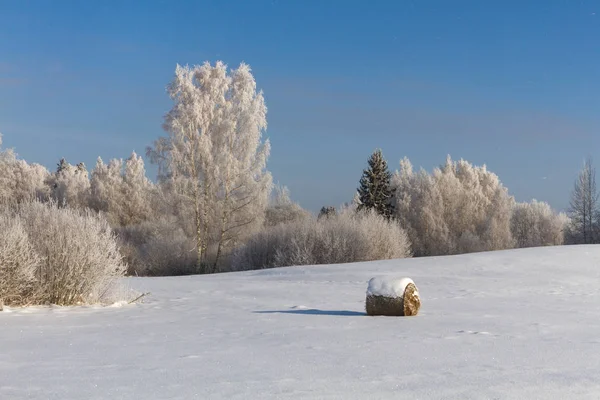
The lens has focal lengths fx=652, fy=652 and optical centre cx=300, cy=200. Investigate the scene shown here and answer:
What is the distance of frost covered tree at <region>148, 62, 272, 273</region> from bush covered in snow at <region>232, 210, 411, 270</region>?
1601 mm

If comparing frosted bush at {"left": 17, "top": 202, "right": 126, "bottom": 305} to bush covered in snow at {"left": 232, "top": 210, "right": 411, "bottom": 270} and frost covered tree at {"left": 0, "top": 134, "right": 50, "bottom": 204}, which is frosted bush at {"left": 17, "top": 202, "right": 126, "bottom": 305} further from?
frost covered tree at {"left": 0, "top": 134, "right": 50, "bottom": 204}

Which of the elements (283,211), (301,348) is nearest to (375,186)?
(283,211)

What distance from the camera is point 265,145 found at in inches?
1394

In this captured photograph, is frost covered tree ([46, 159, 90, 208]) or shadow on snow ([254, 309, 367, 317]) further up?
frost covered tree ([46, 159, 90, 208])

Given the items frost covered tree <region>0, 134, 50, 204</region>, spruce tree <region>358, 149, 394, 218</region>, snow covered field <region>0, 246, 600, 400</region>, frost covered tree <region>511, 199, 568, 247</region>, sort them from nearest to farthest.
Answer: snow covered field <region>0, 246, 600, 400</region> → spruce tree <region>358, 149, 394, 218</region> → frost covered tree <region>511, 199, 568, 247</region> → frost covered tree <region>0, 134, 50, 204</region>

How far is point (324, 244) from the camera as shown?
3206cm

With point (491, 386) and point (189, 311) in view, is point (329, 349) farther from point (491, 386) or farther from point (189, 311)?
point (189, 311)

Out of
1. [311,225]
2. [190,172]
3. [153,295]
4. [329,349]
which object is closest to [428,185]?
[311,225]

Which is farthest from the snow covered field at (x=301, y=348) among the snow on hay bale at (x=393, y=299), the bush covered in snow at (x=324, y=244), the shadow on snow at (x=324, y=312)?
the bush covered in snow at (x=324, y=244)

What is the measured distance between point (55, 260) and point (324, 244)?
20.6 metres

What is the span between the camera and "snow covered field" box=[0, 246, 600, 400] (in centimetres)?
551

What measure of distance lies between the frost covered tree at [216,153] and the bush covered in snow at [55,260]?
20.4m

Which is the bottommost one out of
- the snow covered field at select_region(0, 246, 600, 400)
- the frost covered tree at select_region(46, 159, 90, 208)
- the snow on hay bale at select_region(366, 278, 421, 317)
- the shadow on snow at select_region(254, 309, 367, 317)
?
the snow covered field at select_region(0, 246, 600, 400)

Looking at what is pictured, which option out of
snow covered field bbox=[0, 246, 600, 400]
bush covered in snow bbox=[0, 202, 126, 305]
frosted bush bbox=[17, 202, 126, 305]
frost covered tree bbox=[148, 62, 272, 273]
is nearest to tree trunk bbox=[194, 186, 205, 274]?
frost covered tree bbox=[148, 62, 272, 273]
